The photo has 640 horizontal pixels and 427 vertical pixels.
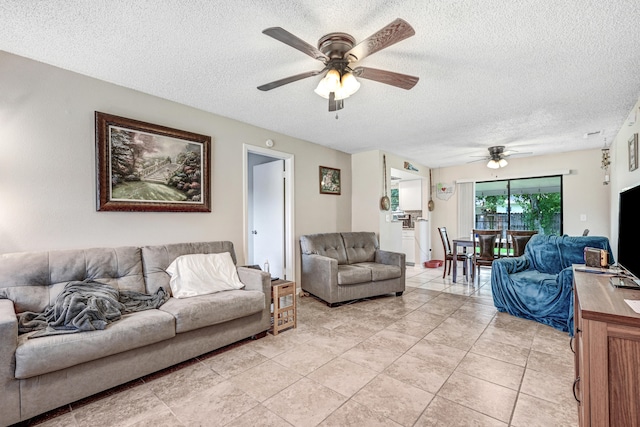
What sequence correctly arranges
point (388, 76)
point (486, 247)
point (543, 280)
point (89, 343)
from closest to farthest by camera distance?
point (89, 343)
point (388, 76)
point (543, 280)
point (486, 247)

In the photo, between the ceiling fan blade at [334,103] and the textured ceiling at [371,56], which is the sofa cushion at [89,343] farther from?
the ceiling fan blade at [334,103]

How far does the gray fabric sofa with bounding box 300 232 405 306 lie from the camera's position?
12.1ft

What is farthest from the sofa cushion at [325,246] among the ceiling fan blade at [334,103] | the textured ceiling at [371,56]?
the ceiling fan blade at [334,103]

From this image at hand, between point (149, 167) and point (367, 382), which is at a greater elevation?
point (149, 167)

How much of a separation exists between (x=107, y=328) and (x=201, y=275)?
94 centimetres

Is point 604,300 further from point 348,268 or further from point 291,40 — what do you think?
point 348,268

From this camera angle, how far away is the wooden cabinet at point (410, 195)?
6.88 meters

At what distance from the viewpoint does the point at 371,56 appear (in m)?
2.18

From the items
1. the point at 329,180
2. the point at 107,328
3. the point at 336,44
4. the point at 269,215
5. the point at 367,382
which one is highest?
the point at 336,44

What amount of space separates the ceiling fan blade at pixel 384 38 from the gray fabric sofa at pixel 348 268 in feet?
8.11

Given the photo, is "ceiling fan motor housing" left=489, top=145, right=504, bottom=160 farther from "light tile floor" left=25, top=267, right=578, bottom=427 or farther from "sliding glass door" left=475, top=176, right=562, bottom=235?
"light tile floor" left=25, top=267, right=578, bottom=427

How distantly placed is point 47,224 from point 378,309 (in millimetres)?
3410

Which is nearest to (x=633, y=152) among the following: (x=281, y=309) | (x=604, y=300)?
(x=604, y=300)

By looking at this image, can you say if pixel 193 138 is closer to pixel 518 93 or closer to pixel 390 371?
pixel 390 371
